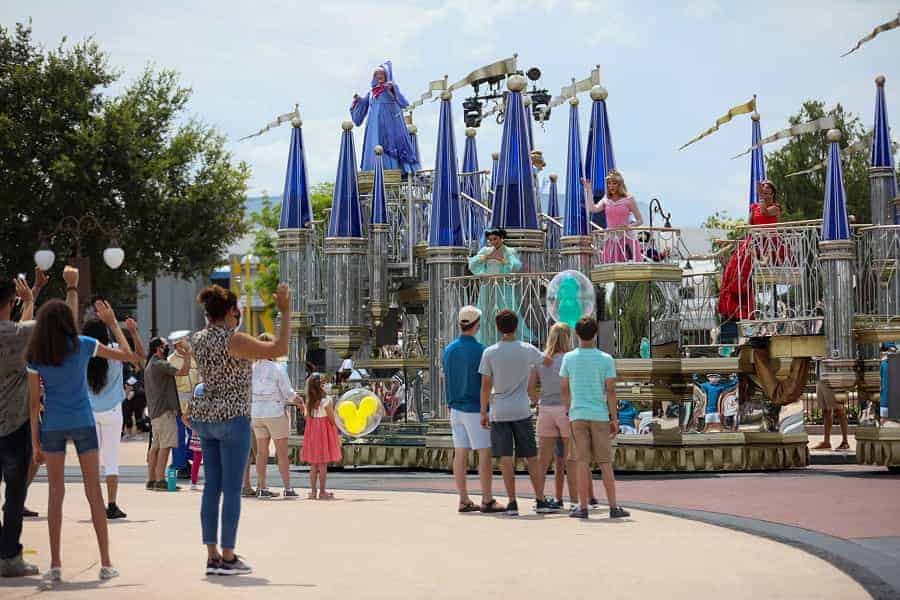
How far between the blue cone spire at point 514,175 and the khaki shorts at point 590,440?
7298 mm

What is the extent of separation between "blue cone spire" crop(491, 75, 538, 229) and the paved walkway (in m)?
7.01

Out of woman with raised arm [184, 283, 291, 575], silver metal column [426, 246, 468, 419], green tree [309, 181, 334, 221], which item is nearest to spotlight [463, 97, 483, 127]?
silver metal column [426, 246, 468, 419]

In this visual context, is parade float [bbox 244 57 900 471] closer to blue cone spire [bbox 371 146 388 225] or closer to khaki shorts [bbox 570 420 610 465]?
blue cone spire [bbox 371 146 388 225]

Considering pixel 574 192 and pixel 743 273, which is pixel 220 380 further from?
pixel 574 192

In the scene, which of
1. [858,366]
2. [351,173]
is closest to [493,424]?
[858,366]

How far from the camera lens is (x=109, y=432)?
14352mm

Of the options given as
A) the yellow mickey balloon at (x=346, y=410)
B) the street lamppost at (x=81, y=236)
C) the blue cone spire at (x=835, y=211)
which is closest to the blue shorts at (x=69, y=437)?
the yellow mickey balloon at (x=346, y=410)

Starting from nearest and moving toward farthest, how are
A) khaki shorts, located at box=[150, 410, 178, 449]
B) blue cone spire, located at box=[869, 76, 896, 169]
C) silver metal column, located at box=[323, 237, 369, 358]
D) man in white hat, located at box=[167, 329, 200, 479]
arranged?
1. man in white hat, located at box=[167, 329, 200, 479]
2. khaki shorts, located at box=[150, 410, 178, 449]
3. silver metal column, located at box=[323, 237, 369, 358]
4. blue cone spire, located at box=[869, 76, 896, 169]

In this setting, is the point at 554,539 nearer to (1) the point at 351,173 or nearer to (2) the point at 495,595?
(2) the point at 495,595

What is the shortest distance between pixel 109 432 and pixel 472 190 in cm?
1261

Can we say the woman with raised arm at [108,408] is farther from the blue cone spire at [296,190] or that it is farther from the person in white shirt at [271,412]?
the blue cone spire at [296,190]

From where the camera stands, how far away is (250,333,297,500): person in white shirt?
1747 centimetres

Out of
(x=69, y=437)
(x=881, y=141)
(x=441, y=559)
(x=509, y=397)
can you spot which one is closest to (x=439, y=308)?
(x=509, y=397)

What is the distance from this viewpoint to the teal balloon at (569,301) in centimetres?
1883
